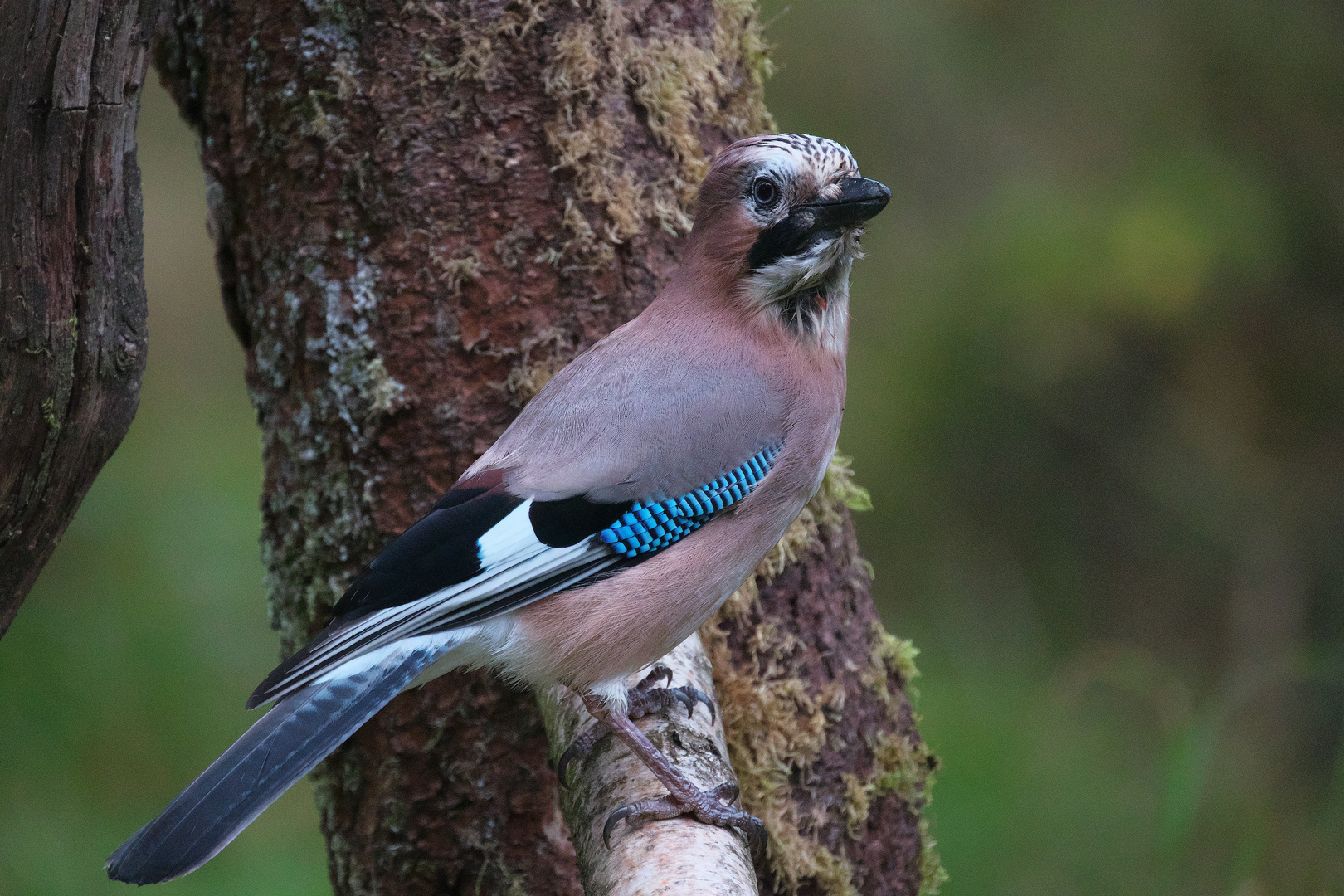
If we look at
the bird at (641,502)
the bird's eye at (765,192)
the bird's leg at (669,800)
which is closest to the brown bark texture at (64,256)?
the bird at (641,502)

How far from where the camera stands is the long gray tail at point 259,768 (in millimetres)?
2100

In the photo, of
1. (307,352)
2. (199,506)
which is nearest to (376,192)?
(307,352)

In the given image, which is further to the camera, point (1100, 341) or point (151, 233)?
point (151, 233)

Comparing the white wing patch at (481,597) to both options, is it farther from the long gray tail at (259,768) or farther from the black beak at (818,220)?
the black beak at (818,220)

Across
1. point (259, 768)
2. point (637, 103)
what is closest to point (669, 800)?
point (259, 768)

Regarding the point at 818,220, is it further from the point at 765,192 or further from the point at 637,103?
the point at 637,103

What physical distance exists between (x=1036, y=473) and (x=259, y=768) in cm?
549

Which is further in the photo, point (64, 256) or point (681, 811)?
point (681, 811)

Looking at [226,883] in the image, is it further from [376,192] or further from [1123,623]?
[1123,623]

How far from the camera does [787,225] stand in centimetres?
292

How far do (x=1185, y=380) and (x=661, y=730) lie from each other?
4.67 m

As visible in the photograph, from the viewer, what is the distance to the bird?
2.53 metres

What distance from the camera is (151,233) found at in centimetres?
798

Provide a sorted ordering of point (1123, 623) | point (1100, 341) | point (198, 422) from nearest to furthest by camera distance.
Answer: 1. point (1100, 341)
2. point (1123, 623)
3. point (198, 422)
